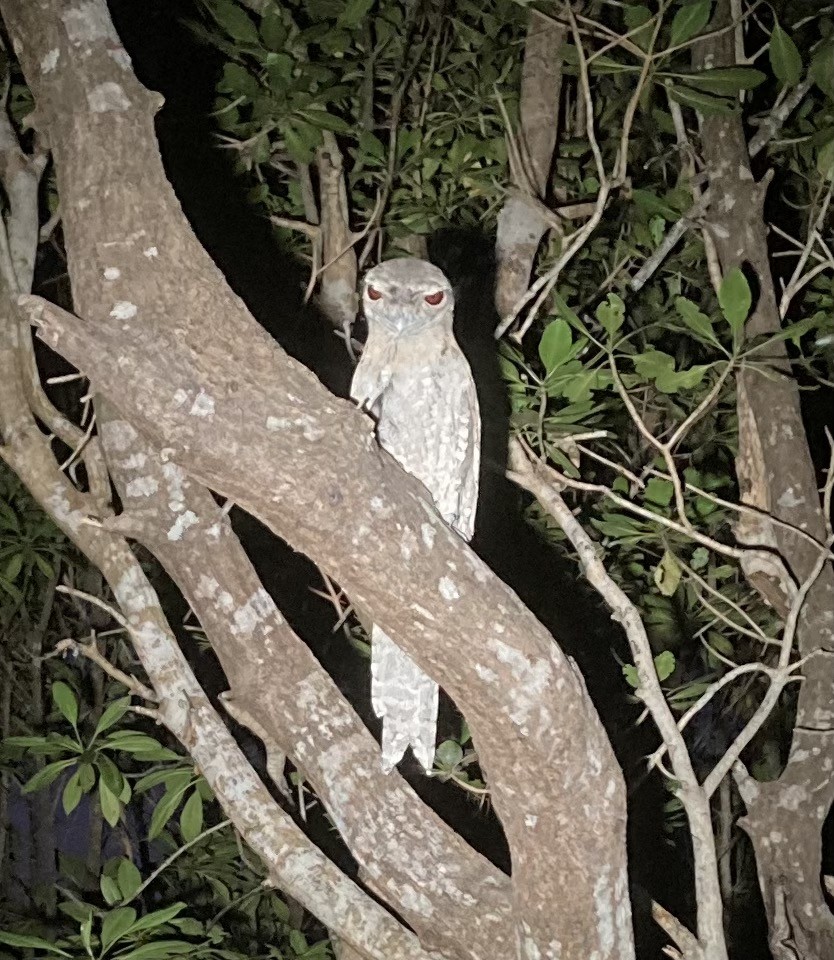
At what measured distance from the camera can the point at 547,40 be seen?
2.19 meters

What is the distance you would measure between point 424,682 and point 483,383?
765 millimetres

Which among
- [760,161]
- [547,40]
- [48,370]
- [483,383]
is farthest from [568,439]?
[48,370]

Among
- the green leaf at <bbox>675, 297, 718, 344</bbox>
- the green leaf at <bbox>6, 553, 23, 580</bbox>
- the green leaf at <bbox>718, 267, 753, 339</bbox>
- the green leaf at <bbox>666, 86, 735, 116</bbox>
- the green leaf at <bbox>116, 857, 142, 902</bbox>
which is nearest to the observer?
the green leaf at <bbox>718, 267, 753, 339</bbox>

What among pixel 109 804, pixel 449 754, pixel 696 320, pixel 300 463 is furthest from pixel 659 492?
pixel 109 804

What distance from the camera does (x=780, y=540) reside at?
6.25 feet

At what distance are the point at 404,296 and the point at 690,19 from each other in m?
0.78

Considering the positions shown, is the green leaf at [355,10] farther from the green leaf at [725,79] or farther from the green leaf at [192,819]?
the green leaf at [192,819]

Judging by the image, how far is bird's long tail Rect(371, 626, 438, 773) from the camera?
1.71 metres

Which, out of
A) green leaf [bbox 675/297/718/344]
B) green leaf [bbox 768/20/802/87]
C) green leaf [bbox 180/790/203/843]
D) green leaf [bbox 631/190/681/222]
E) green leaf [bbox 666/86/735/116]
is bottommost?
green leaf [bbox 180/790/203/843]

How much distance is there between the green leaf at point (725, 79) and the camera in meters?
1.77

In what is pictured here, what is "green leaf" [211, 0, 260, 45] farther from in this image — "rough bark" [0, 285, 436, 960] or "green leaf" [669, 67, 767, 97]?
"green leaf" [669, 67, 767, 97]

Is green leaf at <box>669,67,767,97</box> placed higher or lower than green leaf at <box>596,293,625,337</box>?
higher

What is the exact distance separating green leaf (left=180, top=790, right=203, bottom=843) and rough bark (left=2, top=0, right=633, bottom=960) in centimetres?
106

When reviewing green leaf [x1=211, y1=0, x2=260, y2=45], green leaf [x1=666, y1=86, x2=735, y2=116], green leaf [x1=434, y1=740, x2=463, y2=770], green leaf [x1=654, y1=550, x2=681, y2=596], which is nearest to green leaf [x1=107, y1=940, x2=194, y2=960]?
green leaf [x1=434, y1=740, x2=463, y2=770]
